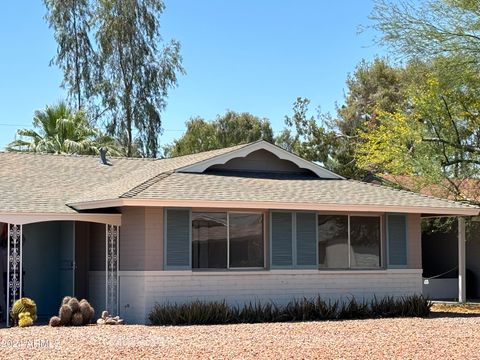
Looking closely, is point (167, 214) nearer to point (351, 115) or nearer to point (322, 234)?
point (322, 234)

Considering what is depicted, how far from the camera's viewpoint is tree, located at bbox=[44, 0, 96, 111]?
41094 millimetres

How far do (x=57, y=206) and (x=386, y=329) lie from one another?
768 centimetres

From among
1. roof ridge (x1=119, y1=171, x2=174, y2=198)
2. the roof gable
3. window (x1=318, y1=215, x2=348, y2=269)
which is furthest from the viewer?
the roof gable

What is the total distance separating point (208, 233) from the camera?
19.2 m

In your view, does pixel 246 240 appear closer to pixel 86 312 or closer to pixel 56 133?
pixel 86 312

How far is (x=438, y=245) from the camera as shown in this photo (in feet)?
101

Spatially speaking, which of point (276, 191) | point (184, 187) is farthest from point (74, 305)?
point (276, 191)

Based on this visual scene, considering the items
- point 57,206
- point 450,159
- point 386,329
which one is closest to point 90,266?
point 57,206

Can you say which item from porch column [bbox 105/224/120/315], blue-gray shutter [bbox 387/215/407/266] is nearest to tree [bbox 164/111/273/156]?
blue-gray shutter [bbox 387/215/407/266]

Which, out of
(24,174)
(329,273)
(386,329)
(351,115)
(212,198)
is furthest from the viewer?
(351,115)

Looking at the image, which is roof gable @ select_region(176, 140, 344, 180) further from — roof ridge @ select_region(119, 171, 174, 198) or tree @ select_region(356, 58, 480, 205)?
tree @ select_region(356, 58, 480, 205)

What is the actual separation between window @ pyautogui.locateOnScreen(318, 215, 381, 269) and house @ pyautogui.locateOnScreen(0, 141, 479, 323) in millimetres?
24

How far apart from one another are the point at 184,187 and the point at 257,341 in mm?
5707

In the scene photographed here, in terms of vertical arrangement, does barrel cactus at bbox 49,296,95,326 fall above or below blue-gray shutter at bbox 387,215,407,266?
below
